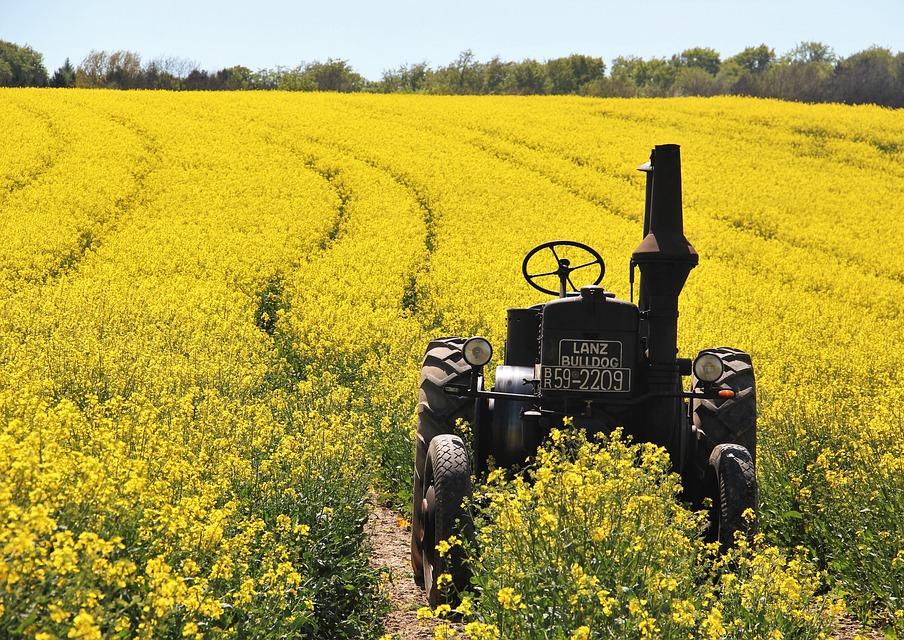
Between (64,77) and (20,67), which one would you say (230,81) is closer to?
(64,77)

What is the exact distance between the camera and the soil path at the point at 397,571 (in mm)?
5949

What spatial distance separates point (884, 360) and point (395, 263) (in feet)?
27.0

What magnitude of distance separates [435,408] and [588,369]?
120cm

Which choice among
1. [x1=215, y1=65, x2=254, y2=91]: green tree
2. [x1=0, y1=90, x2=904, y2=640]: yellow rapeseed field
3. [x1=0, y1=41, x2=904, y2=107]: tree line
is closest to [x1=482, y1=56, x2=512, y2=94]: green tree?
[x1=0, y1=41, x2=904, y2=107]: tree line

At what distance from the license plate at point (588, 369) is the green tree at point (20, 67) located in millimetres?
69190

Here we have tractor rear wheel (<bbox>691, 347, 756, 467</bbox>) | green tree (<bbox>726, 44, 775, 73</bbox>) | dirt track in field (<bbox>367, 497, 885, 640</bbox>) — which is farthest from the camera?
green tree (<bbox>726, 44, 775, 73</bbox>)

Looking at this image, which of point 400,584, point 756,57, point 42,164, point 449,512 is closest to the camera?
point 449,512

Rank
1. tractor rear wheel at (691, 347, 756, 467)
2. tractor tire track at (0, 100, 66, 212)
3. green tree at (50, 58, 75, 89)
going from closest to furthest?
tractor rear wheel at (691, 347, 756, 467)
tractor tire track at (0, 100, 66, 212)
green tree at (50, 58, 75, 89)

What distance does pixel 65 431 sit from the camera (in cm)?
512

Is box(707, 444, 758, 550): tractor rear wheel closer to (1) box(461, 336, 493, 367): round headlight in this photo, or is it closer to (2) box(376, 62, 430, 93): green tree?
(1) box(461, 336, 493, 367): round headlight

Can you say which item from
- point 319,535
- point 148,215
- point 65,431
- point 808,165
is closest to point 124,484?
point 65,431

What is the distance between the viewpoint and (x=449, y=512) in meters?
5.55

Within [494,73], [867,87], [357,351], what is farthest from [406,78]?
[357,351]

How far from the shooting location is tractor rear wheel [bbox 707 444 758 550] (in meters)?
5.66
